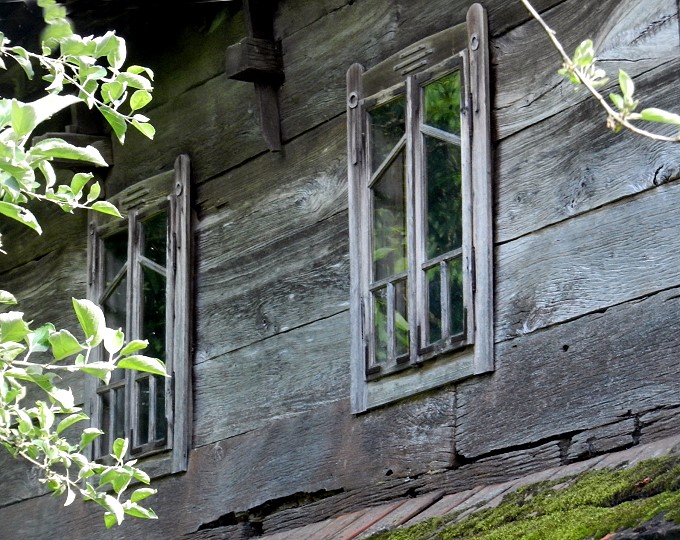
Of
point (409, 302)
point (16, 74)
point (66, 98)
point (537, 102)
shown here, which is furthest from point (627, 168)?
point (16, 74)

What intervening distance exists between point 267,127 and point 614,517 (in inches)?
116

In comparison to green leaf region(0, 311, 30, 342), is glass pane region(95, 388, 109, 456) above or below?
above

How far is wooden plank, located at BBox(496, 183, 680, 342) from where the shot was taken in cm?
454

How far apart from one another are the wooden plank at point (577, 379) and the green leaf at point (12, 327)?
1.97 m

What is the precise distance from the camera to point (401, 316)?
18.2 feet

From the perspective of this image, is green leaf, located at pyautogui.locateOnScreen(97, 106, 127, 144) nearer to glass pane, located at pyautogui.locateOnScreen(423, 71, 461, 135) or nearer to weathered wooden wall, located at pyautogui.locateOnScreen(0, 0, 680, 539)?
weathered wooden wall, located at pyautogui.locateOnScreen(0, 0, 680, 539)

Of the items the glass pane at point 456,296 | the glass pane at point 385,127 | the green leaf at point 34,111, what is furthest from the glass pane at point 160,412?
the green leaf at point 34,111

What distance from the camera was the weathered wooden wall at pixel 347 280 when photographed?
4637 mm

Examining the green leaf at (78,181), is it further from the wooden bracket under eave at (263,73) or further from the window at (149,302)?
the window at (149,302)

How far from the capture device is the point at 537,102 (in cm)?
511

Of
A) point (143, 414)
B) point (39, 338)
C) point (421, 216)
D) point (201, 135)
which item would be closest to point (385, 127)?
point (421, 216)

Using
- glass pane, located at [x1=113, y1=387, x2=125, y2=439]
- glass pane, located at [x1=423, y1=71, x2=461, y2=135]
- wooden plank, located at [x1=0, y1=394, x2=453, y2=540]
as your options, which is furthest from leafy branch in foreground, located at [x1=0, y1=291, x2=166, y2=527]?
glass pane, located at [x1=113, y1=387, x2=125, y2=439]

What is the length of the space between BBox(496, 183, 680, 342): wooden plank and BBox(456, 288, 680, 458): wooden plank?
0.10 feet

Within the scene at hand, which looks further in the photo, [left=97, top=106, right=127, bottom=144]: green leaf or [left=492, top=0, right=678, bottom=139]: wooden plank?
[left=492, top=0, right=678, bottom=139]: wooden plank
